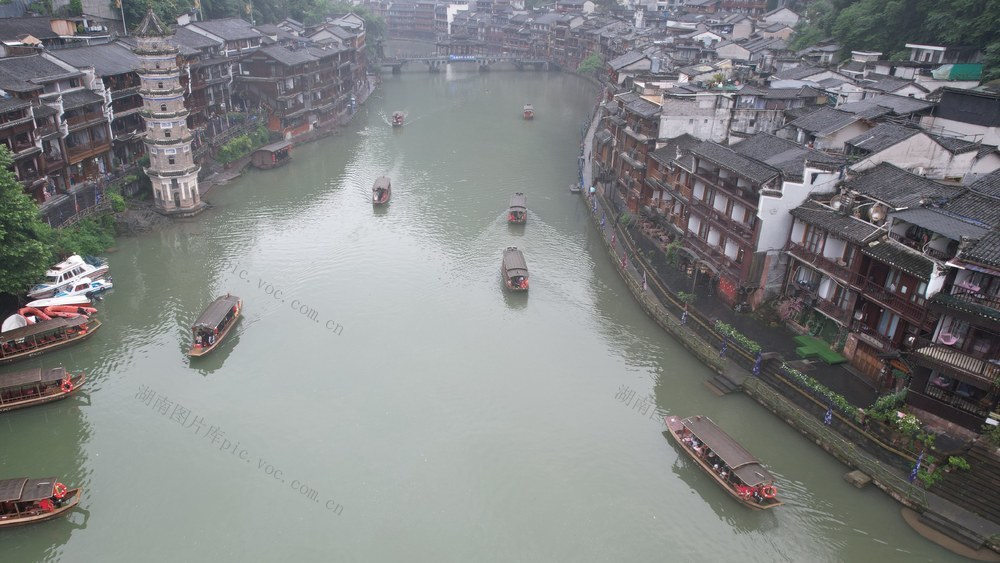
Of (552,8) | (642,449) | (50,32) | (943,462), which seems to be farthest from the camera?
(552,8)

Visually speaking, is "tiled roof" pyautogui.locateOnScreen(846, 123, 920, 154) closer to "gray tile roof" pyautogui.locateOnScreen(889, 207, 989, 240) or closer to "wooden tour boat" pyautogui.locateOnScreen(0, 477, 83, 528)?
"gray tile roof" pyautogui.locateOnScreen(889, 207, 989, 240)

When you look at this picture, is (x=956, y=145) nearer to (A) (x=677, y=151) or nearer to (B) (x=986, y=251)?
(B) (x=986, y=251)

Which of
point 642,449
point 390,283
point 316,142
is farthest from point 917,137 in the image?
point 316,142

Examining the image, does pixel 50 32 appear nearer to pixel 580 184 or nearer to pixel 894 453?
pixel 580 184

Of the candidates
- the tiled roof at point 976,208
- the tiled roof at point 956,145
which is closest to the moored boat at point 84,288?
the tiled roof at point 976,208

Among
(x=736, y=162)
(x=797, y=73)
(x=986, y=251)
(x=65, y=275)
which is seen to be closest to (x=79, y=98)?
(x=65, y=275)

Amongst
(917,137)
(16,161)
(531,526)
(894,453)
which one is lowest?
(531,526)
